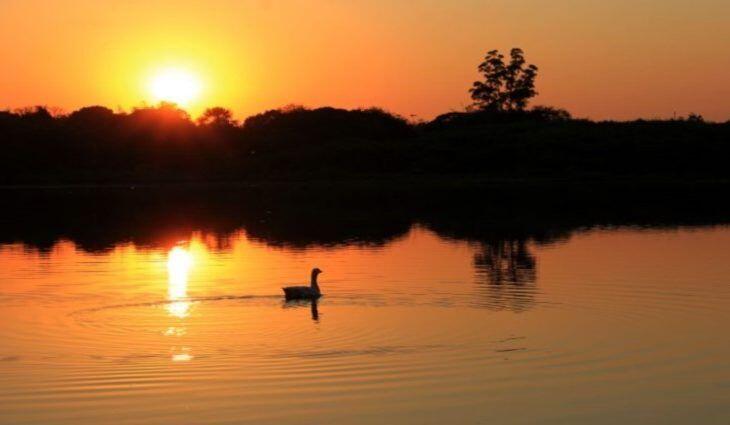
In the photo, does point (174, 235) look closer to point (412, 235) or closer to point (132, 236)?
point (132, 236)

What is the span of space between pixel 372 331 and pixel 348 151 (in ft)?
265

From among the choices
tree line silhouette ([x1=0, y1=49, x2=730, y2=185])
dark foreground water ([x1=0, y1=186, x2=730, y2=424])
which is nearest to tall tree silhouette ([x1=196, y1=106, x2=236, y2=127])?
tree line silhouette ([x1=0, y1=49, x2=730, y2=185])

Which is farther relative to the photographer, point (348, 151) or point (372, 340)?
point (348, 151)

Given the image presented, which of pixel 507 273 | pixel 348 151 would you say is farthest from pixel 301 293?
pixel 348 151

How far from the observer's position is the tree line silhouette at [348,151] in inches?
3605

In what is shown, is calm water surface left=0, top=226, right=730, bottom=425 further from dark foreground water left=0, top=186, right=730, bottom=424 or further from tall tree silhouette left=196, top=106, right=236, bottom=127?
tall tree silhouette left=196, top=106, right=236, bottom=127

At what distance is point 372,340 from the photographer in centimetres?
1631

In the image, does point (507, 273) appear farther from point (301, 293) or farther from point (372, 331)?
point (372, 331)

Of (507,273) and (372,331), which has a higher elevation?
(507,273)

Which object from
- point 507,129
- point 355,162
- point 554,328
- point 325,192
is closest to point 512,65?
point 507,129

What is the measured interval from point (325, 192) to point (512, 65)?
49556 millimetres

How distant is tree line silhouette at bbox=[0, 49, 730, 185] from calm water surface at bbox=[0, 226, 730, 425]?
64.0 meters

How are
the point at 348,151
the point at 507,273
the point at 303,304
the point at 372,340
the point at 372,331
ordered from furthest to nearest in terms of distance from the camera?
1. the point at 348,151
2. the point at 507,273
3. the point at 303,304
4. the point at 372,331
5. the point at 372,340

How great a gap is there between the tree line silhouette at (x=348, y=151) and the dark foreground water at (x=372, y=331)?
57901 mm
